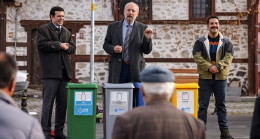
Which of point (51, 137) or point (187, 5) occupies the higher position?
point (187, 5)

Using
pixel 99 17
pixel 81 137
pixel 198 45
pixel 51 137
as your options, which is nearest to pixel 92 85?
pixel 81 137

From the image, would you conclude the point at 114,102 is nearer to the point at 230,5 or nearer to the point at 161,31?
the point at 161,31

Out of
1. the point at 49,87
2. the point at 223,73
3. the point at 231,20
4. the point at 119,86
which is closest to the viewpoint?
the point at 119,86

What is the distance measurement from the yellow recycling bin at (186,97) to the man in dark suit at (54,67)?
5.64 feet

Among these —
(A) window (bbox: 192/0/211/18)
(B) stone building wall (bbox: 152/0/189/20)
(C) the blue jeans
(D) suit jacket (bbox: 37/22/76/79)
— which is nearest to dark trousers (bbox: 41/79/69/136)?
(D) suit jacket (bbox: 37/22/76/79)

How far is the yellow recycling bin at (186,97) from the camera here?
19.3 ft

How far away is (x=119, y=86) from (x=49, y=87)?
1.20 metres

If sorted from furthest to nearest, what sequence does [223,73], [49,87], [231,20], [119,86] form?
1. [231,20]
2. [223,73]
3. [49,87]
4. [119,86]

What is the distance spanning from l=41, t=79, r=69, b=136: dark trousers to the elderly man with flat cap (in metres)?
3.85

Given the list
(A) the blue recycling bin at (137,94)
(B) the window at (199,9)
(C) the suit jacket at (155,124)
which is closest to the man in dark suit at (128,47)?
(A) the blue recycling bin at (137,94)

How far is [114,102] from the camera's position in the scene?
5.83 metres

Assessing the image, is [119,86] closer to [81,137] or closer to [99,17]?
[81,137]

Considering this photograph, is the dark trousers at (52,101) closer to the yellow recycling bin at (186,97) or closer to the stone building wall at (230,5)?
the yellow recycling bin at (186,97)

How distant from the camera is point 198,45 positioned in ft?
23.1
